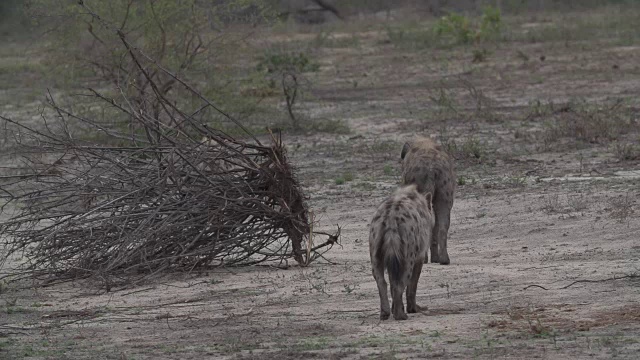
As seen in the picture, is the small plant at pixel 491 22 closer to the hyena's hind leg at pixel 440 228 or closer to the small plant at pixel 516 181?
the small plant at pixel 516 181

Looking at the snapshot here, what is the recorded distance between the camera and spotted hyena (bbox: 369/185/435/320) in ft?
27.9

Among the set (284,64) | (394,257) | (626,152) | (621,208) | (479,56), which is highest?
(394,257)

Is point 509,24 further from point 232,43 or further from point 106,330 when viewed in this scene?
point 106,330

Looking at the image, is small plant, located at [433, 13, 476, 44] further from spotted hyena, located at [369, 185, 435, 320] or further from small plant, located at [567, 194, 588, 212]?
spotted hyena, located at [369, 185, 435, 320]

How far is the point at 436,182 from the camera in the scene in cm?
1098

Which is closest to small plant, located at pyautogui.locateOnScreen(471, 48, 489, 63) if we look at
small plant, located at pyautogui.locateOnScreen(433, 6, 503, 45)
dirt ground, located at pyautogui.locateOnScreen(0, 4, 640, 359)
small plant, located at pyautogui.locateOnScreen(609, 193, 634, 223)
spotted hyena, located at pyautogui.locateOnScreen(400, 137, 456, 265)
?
small plant, located at pyautogui.locateOnScreen(433, 6, 503, 45)

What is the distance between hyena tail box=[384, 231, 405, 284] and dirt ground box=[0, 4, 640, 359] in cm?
32

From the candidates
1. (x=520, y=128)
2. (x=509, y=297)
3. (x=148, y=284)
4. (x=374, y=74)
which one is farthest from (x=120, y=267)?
(x=374, y=74)

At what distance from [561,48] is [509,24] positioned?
23.2 ft

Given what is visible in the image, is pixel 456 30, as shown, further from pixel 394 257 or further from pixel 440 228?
pixel 394 257

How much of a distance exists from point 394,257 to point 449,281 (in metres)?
1.54

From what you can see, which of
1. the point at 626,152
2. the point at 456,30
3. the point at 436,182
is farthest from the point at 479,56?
the point at 436,182

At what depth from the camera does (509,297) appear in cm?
915

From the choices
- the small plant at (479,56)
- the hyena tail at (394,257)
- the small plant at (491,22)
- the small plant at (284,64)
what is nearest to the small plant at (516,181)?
the hyena tail at (394,257)
